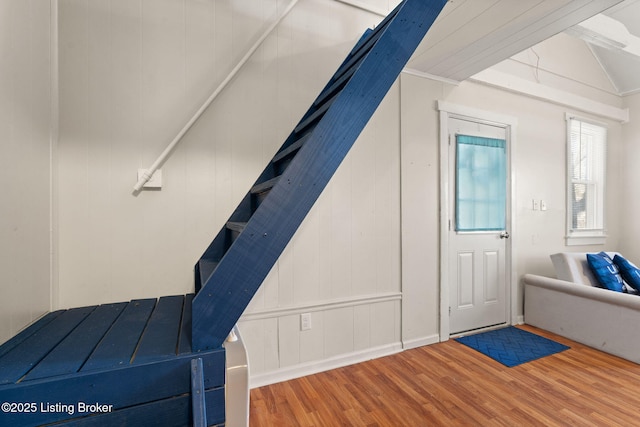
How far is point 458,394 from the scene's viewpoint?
1.85 m

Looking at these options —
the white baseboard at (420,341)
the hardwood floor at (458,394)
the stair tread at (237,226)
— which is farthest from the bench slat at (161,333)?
the white baseboard at (420,341)

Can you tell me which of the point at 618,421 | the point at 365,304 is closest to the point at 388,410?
the point at 365,304

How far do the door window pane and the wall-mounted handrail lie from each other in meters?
1.92

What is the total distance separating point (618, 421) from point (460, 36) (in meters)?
2.59

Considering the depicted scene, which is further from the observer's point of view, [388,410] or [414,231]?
[414,231]

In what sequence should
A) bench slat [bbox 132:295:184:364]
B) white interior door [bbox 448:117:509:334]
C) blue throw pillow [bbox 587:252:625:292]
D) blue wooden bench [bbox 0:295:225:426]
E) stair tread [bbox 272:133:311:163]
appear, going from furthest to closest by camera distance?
white interior door [bbox 448:117:509:334], blue throw pillow [bbox 587:252:625:292], stair tread [bbox 272:133:311:163], bench slat [bbox 132:295:184:364], blue wooden bench [bbox 0:295:225:426]

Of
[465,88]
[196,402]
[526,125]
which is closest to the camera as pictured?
[196,402]

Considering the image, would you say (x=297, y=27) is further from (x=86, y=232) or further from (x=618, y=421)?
(x=618, y=421)

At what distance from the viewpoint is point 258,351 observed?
194 centimetres

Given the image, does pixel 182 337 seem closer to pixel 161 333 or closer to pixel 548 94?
pixel 161 333

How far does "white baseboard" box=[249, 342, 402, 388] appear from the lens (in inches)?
76.2

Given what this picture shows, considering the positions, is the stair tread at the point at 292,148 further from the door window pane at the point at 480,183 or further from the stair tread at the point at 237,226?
the door window pane at the point at 480,183

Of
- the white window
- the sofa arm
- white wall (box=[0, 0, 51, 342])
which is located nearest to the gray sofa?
the sofa arm

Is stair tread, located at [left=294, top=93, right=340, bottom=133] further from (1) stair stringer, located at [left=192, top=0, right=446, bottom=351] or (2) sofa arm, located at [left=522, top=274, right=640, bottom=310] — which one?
(2) sofa arm, located at [left=522, top=274, right=640, bottom=310]
